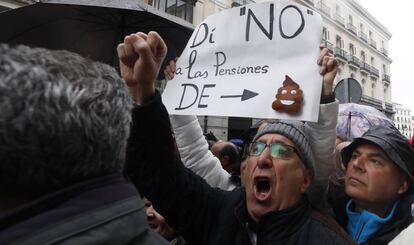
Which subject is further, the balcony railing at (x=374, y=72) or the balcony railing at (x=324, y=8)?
the balcony railing at (x=374, y=72)

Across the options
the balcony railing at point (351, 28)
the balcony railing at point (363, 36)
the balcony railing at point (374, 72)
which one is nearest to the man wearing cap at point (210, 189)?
the balcony railing at point (351, 28)

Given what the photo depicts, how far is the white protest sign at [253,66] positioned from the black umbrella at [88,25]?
5.22ft

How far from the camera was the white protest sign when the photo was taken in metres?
1.48

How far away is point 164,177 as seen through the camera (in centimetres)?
146

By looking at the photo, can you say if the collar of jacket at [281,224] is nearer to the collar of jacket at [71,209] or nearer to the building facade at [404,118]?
the collar of jacket at [71,209]

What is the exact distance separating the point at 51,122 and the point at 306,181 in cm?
116

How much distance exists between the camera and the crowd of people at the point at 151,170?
0.63 m

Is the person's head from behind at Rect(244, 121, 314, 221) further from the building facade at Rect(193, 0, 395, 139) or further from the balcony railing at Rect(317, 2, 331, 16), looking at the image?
the balcony railing at Rect(317, 2, 331, 16)

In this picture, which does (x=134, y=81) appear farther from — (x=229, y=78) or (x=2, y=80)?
(x=2, y=80)

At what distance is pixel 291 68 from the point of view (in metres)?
1.55

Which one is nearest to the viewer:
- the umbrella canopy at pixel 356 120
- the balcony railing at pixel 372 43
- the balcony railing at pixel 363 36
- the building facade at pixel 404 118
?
the umbrella canopy at pixel 356 120

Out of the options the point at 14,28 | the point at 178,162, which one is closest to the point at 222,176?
the point at 178,162

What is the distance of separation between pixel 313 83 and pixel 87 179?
1.06 metres

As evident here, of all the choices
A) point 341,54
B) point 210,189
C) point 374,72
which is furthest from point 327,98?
point 374,72
